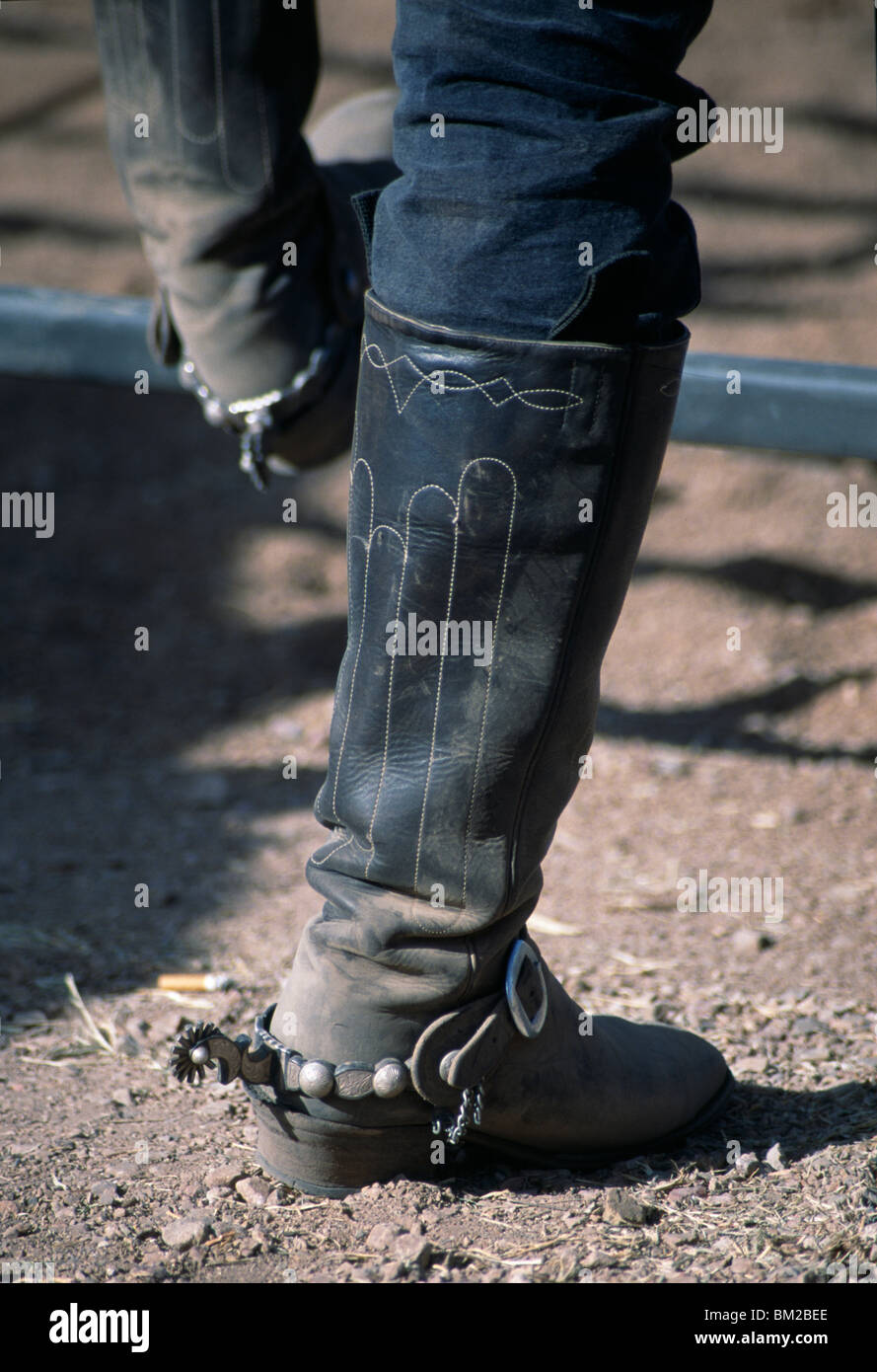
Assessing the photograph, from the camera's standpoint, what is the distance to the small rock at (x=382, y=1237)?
3.33 feet

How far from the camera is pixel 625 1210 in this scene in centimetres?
106

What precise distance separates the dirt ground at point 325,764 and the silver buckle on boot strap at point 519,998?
15cm

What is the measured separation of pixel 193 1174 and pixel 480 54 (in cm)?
91

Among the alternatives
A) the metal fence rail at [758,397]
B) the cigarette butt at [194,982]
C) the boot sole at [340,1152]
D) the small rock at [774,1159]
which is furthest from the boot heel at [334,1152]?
the metal fence rail at [758,397]

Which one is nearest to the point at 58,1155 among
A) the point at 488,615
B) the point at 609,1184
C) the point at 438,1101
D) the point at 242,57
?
the point at 438,1101

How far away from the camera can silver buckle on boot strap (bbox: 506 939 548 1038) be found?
107 centimetres

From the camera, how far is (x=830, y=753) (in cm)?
228

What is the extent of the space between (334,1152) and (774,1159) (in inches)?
15.0

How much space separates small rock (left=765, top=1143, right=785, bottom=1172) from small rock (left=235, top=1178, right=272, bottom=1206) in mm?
429

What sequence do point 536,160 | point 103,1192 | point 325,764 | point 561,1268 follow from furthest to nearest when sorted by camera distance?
1. point 325,764
2. point 103,1192
3. point 561,1268
4. point 536,160

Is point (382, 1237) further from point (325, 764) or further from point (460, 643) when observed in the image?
point (325, 764)

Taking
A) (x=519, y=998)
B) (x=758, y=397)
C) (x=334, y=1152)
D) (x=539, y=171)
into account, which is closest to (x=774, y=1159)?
(x=519, y=998)

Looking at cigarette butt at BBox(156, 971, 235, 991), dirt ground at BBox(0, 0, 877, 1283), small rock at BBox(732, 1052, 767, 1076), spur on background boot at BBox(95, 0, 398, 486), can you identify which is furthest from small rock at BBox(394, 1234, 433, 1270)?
spur on background boot at BBox(95, 0, 398, 486)

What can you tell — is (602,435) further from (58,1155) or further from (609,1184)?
(58,1155)
